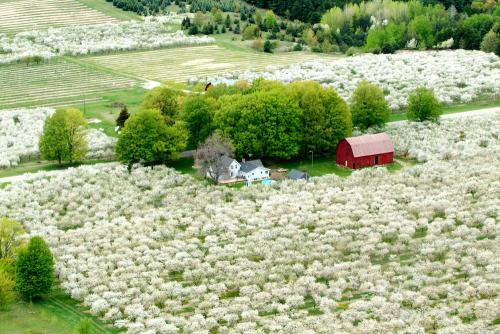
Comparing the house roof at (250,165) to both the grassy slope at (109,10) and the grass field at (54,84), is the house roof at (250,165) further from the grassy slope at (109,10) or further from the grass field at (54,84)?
the grassy slope at (109,10)

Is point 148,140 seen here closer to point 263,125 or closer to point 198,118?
point 198,118

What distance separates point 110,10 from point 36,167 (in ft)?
246

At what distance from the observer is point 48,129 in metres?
69.1

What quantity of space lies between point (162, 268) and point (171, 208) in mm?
9537

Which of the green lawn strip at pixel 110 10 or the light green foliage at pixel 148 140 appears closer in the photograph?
the light green foliage at pixel 148 140

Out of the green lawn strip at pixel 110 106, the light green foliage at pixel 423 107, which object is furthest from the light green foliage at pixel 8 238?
the light green foliage at pixel 423 107

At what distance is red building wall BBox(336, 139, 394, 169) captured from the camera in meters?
66.8

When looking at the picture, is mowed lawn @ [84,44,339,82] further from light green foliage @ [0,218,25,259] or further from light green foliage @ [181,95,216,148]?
light green foliage @ [0,218,25,259]

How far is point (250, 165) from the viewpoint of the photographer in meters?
64.9

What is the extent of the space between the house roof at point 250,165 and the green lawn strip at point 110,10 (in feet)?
246

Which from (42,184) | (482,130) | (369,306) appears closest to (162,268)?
(369,306)

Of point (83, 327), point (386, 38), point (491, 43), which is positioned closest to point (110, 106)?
point (386, 38)

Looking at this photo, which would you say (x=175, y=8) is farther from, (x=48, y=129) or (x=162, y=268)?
(x=162, y=268)

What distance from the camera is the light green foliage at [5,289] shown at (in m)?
45.6
